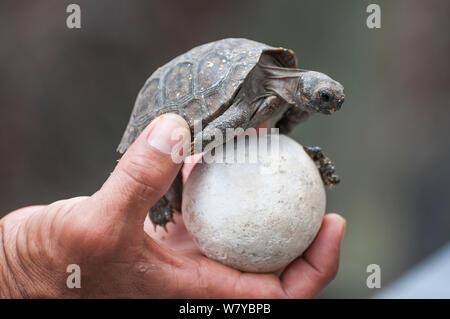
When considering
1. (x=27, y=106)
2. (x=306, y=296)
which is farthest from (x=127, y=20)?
(x=306, y=296)

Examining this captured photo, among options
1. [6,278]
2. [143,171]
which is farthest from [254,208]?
[6,278]

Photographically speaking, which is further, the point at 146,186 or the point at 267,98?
the point at 267,98

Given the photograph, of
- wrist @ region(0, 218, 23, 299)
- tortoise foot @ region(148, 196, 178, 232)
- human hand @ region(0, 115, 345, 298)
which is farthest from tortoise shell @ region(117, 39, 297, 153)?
wrist @ region(0, 218, 23, 299)

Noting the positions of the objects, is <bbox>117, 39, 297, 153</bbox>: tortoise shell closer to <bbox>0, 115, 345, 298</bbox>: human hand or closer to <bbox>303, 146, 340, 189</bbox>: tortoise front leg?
<bbox>0, 115, 345, 298</bbox>: human hand

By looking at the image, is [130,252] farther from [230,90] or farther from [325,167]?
[325,167]

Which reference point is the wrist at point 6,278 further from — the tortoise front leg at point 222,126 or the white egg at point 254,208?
the tortoise front leg at point 222,126

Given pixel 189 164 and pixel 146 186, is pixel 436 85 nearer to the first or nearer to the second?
pixel 189 164
